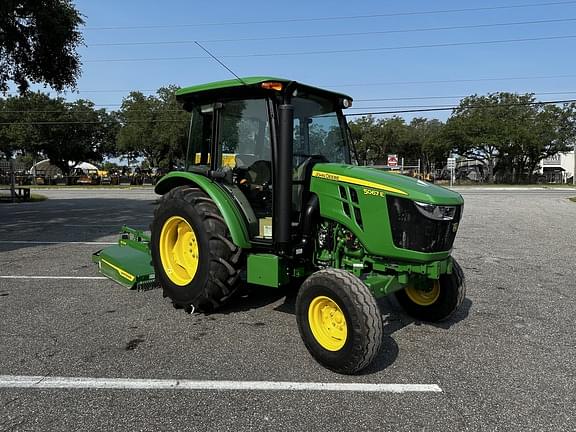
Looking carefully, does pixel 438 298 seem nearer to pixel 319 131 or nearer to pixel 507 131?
pixel 319 131

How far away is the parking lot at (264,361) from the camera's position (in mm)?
3084

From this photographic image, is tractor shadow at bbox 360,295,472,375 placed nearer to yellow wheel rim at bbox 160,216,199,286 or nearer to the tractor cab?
the tractor cab

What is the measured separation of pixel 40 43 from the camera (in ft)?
47.3

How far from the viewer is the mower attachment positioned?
19.4ft

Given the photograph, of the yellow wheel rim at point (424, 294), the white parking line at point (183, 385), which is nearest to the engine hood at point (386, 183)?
the yellow wheel rim at point (424, 294)

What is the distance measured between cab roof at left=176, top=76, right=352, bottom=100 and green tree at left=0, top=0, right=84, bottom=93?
33.0ft

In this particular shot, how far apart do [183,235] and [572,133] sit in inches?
2249

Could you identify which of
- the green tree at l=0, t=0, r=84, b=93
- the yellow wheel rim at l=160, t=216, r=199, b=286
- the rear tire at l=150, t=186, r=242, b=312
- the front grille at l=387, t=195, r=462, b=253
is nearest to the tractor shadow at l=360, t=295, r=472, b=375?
the front grille at l=387, t=195, r=462, b=253

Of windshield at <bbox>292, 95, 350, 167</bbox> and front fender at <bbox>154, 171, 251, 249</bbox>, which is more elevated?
windshield at <bbox>292, 95, 350, 167</bbox>

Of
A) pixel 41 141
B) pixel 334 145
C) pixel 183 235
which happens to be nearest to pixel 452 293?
pixel 334 145

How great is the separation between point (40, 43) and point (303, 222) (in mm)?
13550

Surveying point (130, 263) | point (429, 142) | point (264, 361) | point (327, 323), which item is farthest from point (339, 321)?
point (429, 142)

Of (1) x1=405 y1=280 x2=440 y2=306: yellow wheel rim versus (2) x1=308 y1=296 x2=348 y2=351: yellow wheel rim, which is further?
(1) x1=405 y1=280 x2=440 y2=306: yellow wheel rim

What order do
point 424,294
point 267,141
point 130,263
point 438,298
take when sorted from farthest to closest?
point 130,263
point 424,294
point 438,298
point 267,141
